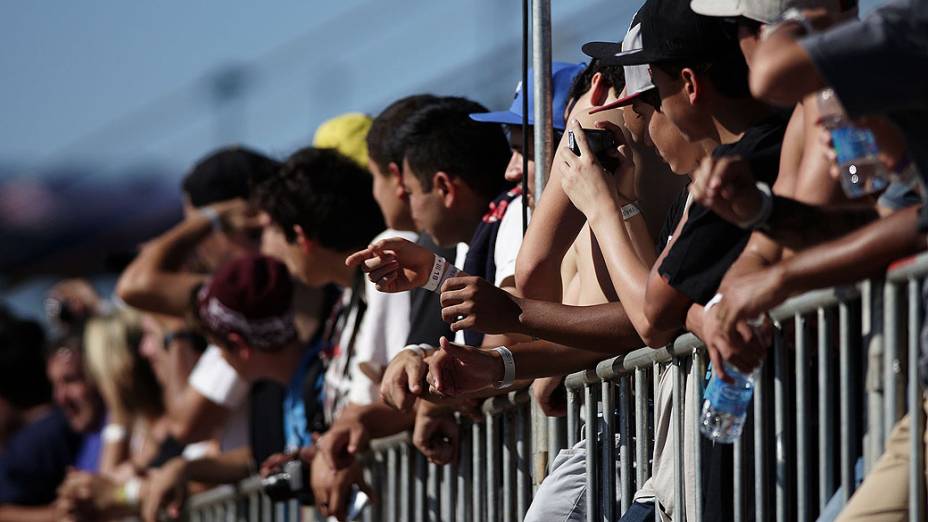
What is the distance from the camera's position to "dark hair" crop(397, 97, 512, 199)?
20.0 feet

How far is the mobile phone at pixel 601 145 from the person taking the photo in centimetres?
457

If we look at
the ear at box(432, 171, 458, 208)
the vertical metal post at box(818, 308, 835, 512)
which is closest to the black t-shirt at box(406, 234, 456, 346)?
the ear at box(432, 171, 458, 208)

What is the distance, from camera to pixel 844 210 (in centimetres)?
342

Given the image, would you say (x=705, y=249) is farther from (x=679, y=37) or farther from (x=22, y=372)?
(x=22, y=372)

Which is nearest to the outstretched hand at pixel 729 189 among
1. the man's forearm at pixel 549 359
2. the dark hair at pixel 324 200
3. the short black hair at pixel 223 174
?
the man's forearm at pixel 549 359

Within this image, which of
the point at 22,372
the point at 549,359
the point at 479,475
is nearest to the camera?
the point at 549,359

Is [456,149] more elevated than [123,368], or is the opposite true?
[456,149]

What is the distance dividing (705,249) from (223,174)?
4970 mm

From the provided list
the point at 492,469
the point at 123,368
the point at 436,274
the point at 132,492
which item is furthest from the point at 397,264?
the point at 123,368

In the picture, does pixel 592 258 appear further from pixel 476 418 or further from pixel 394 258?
pixel 476 418

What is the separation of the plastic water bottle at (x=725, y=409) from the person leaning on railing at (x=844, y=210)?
19cm

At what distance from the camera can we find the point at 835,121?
3.23 meters

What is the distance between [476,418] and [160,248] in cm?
329

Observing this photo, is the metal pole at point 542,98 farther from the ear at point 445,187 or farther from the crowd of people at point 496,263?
the ear at point 445,187
